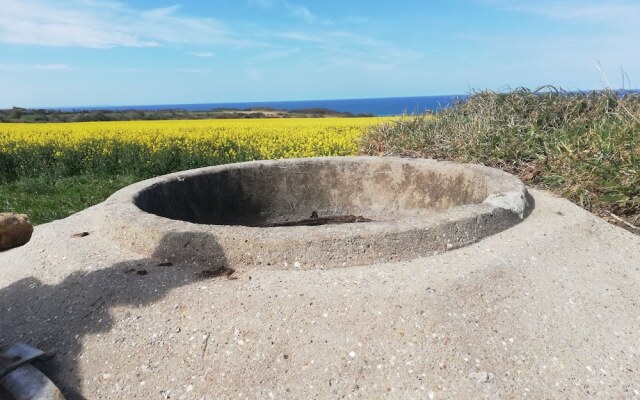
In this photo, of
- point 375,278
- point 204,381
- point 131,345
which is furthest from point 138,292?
point 375,278

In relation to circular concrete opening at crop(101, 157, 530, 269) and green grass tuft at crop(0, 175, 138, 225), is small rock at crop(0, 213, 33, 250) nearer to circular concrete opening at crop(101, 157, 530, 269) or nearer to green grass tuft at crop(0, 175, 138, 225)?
circular concrete opening at crop(101, 157, 530, 269)

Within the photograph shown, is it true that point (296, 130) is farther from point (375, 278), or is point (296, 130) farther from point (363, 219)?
point (375, 278)

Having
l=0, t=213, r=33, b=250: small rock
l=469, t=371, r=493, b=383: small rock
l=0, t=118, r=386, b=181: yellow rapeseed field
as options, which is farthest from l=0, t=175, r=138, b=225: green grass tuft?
l=469, t=371, r=493, b=383: small rock

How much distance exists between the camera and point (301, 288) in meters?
2.71

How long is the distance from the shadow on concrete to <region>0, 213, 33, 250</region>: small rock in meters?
0.34

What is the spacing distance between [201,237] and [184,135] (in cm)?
1058

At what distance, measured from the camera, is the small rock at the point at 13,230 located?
2.80 m

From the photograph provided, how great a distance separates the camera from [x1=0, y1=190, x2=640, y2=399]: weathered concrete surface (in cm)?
226

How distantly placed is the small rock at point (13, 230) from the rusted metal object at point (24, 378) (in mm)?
695

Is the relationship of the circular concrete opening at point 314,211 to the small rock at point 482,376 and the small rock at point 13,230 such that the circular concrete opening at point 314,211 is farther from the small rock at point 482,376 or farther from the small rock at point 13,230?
the small rock at point 482,376

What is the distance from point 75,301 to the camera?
2809 millimetres

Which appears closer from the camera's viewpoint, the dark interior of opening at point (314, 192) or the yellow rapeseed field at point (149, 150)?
the dark interior of opening at point (314, 192)

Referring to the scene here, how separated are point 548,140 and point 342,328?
4221mm

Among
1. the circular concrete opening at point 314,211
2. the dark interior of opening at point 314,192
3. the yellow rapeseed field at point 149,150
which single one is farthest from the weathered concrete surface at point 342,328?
the yellow rapeseed field at point 149,150
